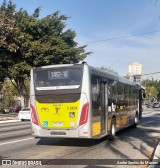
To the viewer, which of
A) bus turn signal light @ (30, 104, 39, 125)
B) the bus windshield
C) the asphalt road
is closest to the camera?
the asphalt road

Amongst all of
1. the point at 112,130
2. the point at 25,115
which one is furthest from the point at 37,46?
the point at 112,130

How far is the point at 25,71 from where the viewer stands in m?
41.1

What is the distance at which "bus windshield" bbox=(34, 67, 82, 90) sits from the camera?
1387cm

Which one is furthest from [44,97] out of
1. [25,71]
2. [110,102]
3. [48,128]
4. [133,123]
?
[25,71]

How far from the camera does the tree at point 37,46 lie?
40.5m

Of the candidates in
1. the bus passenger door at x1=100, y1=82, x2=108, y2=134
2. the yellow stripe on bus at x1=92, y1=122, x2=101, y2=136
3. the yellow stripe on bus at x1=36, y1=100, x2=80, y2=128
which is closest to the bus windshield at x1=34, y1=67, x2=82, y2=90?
the yellow stripe on bus at x1=36, y1=100, x2=80, y2=128

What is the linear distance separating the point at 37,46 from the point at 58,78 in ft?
88.9

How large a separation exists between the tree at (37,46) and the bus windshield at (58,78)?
24.4m

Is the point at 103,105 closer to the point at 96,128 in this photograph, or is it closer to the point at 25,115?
the point at 96,128

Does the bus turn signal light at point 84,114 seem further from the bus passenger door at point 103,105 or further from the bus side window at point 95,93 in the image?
the bus passenger door at point 103,105

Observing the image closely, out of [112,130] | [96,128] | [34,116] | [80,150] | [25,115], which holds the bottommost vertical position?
[80,150]

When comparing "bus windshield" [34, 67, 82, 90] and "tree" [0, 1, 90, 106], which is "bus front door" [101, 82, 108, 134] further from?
"tree" [0, 1, 90, 106]

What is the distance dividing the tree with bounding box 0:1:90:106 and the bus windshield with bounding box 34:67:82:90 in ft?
80.0

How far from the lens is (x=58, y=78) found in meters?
14.2
